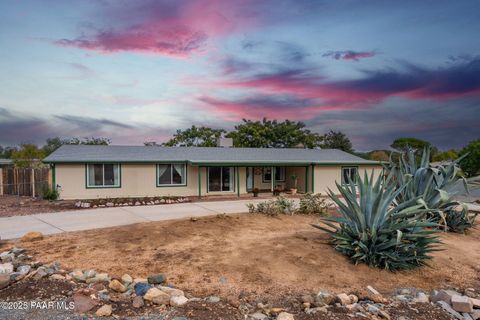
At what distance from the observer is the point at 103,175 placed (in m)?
17.3

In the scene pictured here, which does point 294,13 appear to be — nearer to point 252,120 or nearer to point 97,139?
point 252,120

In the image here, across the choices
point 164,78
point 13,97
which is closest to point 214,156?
point 164,78

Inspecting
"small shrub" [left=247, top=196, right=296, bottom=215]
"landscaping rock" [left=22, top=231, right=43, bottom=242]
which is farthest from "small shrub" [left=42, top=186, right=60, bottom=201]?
"small shrub" [left=247, top=196, right=296, bottom=215]

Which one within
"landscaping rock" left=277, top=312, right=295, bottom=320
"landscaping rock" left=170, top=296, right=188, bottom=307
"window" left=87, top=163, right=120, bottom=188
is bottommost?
"landscaping rock" left=277, top=312, right=295, bottom=320

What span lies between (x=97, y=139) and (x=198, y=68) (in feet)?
86.5

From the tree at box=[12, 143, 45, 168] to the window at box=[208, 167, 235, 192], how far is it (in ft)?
45.8

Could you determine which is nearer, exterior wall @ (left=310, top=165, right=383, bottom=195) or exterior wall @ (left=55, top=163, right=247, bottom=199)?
exterior wall @ (left=55, top=163, right=247, bottom=199)

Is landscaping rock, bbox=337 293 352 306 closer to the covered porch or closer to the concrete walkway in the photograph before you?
the concrete walkway

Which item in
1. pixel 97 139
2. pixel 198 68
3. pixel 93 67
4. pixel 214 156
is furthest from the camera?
pixel 97 139

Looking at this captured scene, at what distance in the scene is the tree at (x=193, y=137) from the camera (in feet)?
121

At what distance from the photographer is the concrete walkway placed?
899 centimetres

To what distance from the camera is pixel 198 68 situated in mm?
14445

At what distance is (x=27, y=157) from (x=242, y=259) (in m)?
25.8

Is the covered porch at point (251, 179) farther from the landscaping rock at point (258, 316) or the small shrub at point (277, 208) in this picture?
the landscaping rock at point (258, 316)
